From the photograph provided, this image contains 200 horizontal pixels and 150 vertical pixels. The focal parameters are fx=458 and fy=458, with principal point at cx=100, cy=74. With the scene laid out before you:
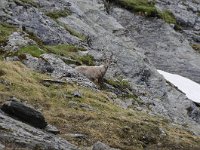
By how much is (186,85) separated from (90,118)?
33924mm

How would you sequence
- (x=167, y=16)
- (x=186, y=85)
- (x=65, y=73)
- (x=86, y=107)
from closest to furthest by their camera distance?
(x=86, y=107) → (x=65, y=73) → (x=186, y=85) → (x=167, y=16)

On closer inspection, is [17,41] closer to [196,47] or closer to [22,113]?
[22,113]

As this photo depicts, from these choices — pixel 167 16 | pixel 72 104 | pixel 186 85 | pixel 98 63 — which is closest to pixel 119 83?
pixel 98 63

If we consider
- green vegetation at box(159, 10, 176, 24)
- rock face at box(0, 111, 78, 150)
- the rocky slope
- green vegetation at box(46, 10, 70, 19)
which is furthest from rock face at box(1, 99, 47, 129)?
green vegetation at box(159, 10, 176, 24)

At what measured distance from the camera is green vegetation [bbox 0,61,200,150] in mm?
27266

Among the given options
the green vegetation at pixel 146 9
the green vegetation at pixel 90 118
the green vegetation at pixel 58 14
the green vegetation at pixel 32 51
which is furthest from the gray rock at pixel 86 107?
the green vegetation at pixel 146 9

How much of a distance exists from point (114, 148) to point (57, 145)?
184 inches

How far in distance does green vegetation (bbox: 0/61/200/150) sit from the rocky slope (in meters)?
0.07

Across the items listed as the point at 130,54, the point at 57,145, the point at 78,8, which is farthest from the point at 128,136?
the point at 78,8

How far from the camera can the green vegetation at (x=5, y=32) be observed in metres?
45.0

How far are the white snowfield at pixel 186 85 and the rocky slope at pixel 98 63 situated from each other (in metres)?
3.18

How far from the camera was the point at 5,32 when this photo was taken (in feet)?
155

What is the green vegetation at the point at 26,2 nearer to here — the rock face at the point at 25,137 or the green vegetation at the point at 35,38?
the green vegetation at the point at 35,38

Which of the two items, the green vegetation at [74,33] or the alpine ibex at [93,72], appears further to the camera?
the green vegetation at [74,33]
